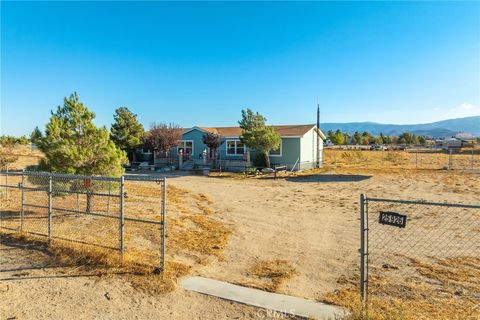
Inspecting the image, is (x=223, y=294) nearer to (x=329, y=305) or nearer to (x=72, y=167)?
(x=329, y=305)

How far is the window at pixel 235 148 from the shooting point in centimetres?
3184

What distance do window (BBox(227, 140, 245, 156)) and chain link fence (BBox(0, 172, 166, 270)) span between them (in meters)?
17.4

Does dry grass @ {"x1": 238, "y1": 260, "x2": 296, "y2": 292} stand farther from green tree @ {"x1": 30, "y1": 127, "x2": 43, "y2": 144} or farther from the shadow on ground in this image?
the shadow on ground

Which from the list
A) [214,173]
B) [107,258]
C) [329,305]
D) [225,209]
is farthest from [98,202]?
[214,173]

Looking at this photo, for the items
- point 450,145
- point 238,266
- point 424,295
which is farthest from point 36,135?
point 450,145

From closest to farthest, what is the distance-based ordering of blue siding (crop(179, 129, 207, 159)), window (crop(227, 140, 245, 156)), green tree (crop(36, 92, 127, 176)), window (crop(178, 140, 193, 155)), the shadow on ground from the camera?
green tree (crop(36, 92, 127, 176))
the shadow on ground
window (crop(227, 140, 245, 156))
blue siding (crop(179, 129, 207, 159))
window (crop(178, 140, 193, 155))

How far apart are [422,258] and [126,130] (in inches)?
1206

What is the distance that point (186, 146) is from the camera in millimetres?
34625

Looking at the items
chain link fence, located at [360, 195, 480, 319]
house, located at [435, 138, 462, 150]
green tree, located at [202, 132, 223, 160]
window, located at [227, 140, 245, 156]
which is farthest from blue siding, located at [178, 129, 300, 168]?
house, located at [435, 138, 462, 150]

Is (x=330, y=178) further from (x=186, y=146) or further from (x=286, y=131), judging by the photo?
(x=186, y=146)

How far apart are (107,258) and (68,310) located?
1.80 m

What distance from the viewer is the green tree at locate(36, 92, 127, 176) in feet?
34.7

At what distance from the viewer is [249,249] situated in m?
8.59

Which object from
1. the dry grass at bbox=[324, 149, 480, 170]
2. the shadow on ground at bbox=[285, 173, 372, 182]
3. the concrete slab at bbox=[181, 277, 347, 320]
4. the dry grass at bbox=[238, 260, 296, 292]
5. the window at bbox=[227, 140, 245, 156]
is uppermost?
the window at bbox=[227, 140, 245, 156]
